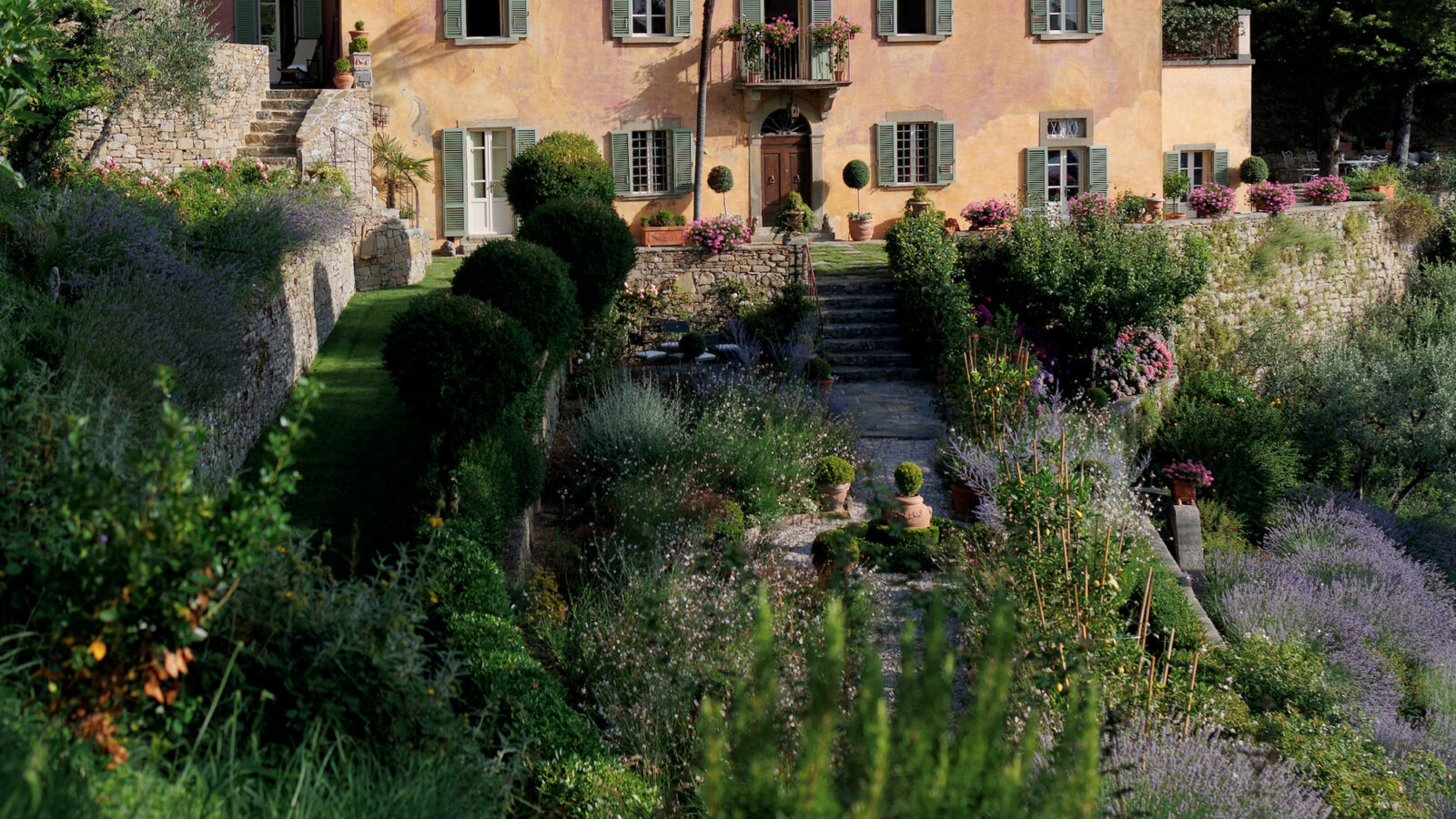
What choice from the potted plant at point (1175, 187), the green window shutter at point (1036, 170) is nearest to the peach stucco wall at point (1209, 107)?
the potted plant at point (1175, 187)

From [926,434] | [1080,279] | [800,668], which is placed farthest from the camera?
[1080,279]

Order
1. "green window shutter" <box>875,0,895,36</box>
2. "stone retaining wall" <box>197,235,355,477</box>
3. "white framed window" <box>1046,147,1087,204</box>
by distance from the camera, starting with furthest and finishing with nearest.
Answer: "white framed window" <box>1046,147,1087,204</box> → "green window shutter" <box>875,0,895,36</box> → "stone retaining wall" <box>197,235,355,477</box>

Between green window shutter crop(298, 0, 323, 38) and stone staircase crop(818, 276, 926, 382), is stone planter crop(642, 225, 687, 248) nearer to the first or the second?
stone staircase crop(818, 276, 926, 382)

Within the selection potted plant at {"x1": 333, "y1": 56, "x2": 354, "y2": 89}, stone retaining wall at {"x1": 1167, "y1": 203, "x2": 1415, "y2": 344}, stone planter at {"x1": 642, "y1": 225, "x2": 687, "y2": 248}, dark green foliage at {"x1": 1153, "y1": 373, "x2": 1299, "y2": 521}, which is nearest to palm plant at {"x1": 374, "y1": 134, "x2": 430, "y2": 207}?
potted plant at {"x1": 333, "y1": 56, "x2": 354, "y2": 89}

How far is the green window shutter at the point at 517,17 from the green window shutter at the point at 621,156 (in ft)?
7.04

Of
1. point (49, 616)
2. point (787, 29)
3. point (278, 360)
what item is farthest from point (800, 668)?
point (787, 29)

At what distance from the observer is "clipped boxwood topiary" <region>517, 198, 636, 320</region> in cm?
1100

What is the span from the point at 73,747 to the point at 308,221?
783 centimetres

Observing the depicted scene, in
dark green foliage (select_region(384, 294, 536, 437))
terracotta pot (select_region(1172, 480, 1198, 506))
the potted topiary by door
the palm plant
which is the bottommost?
terracotta pot (select_region(1172, 480, 1198, 506))

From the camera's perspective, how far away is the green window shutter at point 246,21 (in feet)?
64.7

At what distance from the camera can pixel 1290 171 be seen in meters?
29.0

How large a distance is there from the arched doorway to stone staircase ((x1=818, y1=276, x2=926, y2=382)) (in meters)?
4.22

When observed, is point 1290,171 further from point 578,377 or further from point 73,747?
point 73,747

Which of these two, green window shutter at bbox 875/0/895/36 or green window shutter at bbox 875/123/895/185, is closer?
green window shutter at bbox 875/0/895/36
